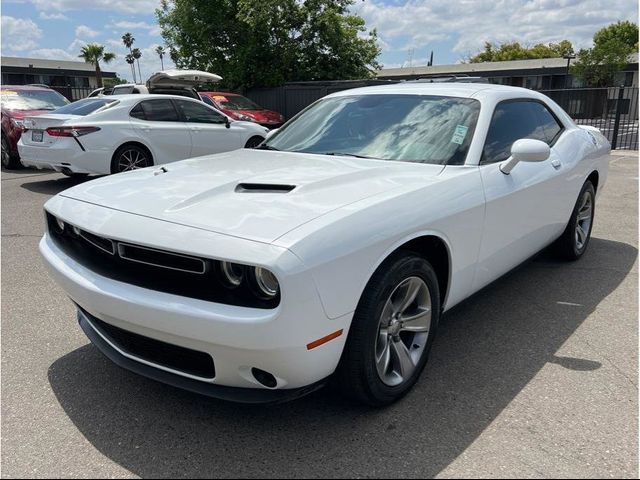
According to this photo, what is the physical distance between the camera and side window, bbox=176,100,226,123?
9.43m

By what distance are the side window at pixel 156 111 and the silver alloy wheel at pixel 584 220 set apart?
668 cm

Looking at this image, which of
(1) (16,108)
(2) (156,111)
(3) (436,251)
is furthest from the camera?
(1) (16,108)

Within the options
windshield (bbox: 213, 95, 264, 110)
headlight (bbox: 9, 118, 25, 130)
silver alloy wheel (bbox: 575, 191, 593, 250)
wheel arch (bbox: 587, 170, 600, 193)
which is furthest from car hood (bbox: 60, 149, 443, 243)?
windshield (bbox: 213, 95, 264, 110)

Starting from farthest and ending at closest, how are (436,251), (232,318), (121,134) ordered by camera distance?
(121,134) → (436,251) → (232,318)

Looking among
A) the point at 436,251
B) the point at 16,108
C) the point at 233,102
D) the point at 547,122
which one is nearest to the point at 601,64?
the point at 233,102

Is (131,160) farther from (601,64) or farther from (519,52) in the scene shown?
(519,52)

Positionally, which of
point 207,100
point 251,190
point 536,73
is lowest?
point 251,190

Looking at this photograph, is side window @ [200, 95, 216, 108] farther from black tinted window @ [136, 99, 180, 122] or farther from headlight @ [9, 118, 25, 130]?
black tinted window @ [136, 99, 180, 122]

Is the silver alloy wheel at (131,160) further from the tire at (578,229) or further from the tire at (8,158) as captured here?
the tire at (578,229)

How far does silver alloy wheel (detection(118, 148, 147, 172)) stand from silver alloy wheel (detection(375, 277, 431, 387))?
270 inches

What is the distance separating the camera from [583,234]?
16.6ft

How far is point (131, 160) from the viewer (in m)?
8.66

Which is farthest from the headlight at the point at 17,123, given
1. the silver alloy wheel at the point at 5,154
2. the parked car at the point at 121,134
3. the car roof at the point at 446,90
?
the car roof at the point at 446,90

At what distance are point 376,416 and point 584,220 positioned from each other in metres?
3.40
